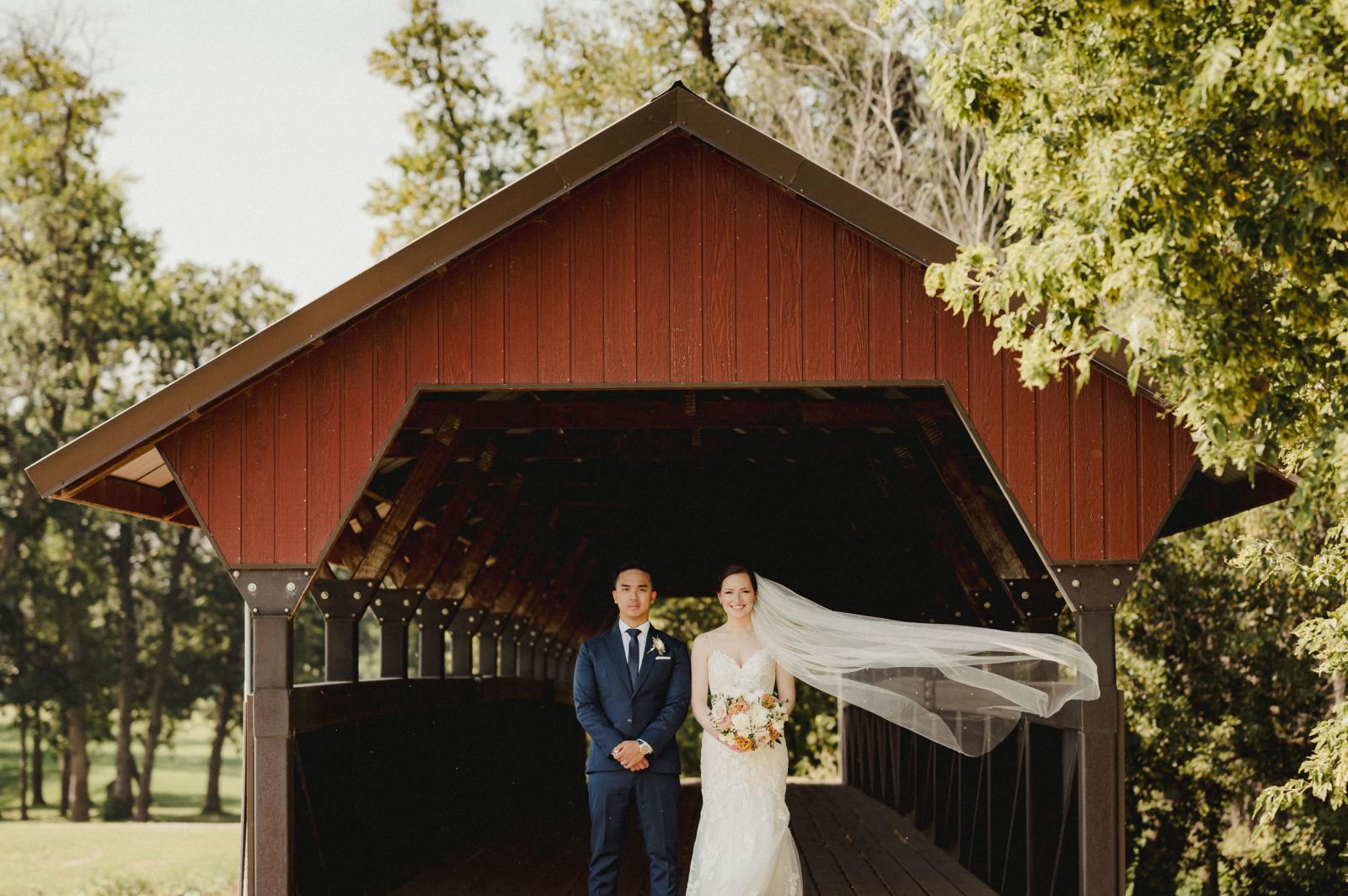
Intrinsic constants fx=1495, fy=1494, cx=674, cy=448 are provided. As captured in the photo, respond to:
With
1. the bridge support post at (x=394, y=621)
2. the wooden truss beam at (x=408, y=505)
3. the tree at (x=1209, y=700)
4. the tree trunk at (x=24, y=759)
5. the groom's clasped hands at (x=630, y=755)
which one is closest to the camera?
the groom's clasped hands at (x=630, y=755)

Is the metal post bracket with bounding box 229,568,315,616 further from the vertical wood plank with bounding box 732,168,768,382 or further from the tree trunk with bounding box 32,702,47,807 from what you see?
the tree trunk with bounding box 32,702,47,807

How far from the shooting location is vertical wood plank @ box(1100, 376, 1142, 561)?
6.55 m

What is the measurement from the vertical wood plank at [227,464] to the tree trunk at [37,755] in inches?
Result: 1070

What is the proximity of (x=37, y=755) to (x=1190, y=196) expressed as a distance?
37636 millimetres

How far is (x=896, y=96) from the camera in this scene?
23953mm

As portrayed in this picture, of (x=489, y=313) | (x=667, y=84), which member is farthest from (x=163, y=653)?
(x=489, y=313)

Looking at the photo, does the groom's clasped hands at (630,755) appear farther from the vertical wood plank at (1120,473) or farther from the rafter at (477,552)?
the rafter at (477,552)

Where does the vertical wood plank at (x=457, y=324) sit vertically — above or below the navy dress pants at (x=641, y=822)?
above

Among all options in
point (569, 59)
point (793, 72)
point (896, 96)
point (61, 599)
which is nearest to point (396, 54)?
point (569, 59)

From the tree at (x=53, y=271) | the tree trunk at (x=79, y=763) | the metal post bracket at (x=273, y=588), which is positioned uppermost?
the tree at (x=53, y=271)

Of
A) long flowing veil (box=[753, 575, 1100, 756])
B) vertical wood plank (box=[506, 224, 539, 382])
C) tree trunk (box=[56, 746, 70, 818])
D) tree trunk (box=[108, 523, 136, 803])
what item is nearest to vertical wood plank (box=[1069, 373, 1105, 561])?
long flowing veil (box=[753, 575, 1100, 756])

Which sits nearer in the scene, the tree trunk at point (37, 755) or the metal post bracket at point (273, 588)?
the metal post bracket at point (273, 588)

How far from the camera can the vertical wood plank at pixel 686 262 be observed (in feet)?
21.3

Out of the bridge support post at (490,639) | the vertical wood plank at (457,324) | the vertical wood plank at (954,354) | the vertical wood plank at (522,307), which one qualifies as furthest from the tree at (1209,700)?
the vertical wood plank at (457,324)
